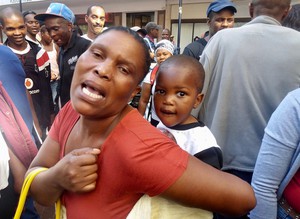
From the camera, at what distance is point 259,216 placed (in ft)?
4.11

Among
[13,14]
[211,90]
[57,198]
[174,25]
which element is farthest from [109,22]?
[57,198]

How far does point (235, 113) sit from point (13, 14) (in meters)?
3.02

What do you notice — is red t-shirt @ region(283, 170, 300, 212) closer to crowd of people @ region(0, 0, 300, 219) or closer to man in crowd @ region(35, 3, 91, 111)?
crowd of people @ region(0, 0, 300, 219)

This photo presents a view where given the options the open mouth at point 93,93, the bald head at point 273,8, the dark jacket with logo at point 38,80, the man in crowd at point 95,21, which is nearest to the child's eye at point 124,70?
the open mouth at point 93,93

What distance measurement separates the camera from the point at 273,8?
1.79 m

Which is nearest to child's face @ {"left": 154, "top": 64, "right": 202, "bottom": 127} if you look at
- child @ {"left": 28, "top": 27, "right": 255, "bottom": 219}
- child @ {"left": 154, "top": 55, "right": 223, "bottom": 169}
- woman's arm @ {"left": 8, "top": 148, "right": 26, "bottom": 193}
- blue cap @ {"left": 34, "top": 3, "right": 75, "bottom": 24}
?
child @ {"left": 154, "top": 55, "right": 223, "bottom": 169}

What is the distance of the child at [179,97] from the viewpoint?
1354mm

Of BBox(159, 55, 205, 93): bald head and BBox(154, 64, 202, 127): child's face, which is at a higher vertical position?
BBox(159, 55, 205, 93): bald head

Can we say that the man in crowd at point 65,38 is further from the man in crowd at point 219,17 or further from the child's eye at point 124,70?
the child's eye at point 124,70

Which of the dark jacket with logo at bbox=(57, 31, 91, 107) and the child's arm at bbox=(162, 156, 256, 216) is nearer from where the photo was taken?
the child's arm at bbox=(162, 156, 256, 216)

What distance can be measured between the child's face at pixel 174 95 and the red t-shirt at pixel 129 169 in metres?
0.50

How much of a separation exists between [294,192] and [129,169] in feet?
2.80

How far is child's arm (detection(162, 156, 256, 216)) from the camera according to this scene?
30.9 inches

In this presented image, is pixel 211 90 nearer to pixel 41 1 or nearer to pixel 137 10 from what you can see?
pixel 137 10
